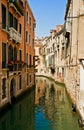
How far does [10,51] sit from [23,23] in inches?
241

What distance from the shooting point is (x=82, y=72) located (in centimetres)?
1246

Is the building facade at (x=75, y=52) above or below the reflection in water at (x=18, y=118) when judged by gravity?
above

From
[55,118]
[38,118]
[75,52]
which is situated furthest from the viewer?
[75,52]

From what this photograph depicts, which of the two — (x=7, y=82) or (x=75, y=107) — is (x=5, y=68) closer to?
(x=7, y=82)

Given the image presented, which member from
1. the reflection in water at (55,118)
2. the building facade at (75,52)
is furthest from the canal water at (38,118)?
the building facade at (75,52)

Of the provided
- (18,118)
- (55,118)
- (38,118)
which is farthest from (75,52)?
(18,118)

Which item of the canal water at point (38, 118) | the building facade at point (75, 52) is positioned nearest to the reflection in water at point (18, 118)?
the canal water at point (38, 118)

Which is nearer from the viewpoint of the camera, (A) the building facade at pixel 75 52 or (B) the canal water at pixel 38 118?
(B) the canal water at pixel 38 118

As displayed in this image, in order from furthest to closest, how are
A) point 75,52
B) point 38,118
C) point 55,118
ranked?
point 75,52, point 38,118, point 55,118

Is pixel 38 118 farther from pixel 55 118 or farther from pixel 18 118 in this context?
pixel 18 118

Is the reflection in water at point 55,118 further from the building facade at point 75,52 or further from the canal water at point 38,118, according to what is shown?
the building facade at point 75,52

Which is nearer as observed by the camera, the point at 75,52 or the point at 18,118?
the point at 18,118

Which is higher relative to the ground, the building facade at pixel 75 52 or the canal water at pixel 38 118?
the building facade at pixel 75 52

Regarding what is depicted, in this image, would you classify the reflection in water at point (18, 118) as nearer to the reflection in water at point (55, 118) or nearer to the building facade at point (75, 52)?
the reflection in water at point (55, 118)
